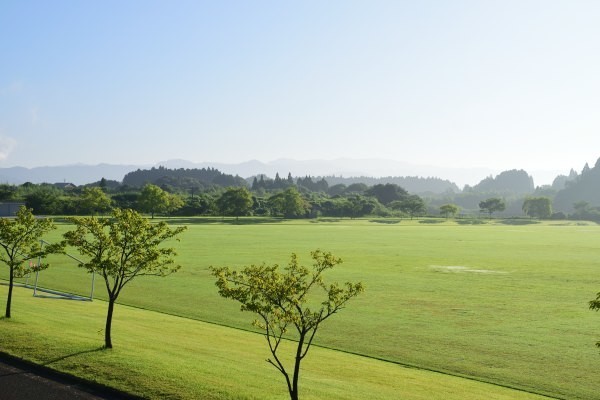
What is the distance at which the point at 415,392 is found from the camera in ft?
62.6

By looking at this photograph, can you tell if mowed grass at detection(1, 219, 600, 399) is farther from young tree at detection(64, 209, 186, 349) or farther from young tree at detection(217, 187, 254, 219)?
young tree at detection(217, 187, 254, 219)

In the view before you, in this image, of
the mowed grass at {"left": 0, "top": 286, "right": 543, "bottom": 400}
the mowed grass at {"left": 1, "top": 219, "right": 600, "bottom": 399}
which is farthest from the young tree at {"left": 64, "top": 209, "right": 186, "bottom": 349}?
the mowed grass at {"left": 1, "top": 219, "right": 600, "bottom": 399}

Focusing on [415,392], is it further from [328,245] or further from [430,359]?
[328,245]

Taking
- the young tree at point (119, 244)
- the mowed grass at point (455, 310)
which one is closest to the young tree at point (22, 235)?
the young tree at point (119, 244)

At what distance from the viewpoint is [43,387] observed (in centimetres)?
1753

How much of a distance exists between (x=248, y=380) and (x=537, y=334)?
1775 cm

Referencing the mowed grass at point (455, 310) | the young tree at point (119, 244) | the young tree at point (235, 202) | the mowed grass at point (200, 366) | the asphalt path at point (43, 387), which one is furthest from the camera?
the young tree at point (235, 202)

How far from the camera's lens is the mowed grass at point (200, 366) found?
59.0 ft

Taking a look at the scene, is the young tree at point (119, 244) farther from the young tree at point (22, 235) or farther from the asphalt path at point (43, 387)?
the young tree at point (22, 235)


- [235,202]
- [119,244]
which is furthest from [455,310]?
[235,202]

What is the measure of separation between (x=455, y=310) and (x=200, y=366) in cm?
2054

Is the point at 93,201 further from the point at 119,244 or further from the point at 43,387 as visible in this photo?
the point at 43,387

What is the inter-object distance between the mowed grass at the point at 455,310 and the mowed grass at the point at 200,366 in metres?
2.28

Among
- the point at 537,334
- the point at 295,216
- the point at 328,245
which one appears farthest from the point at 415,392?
the point at 295,216
